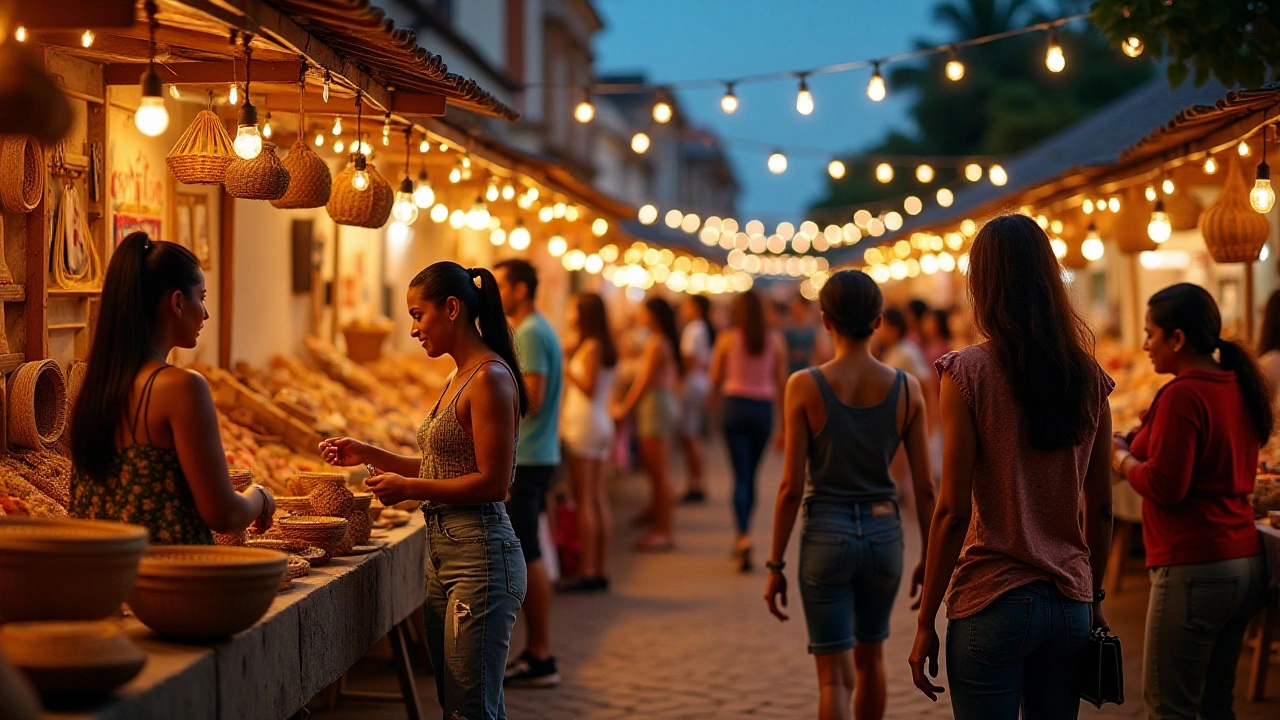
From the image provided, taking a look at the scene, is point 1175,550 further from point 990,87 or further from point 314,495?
point 990,87

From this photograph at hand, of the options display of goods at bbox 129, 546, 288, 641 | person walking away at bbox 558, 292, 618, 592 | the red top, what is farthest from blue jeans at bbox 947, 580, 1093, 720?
person walking away at bbox 558, 292, 618, 592

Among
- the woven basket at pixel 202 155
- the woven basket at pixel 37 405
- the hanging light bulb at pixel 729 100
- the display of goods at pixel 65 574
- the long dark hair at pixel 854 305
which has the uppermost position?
the hanging light bulb at pixel 729 100

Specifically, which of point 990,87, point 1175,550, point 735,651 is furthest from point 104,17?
point 990,87

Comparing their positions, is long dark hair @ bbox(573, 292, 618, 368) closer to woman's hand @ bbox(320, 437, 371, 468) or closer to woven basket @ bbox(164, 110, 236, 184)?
woven basket @ bbox(164, 110, 236, 184)

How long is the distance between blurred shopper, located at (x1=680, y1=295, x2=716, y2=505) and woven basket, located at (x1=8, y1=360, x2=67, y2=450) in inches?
370

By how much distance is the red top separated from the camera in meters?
4.70

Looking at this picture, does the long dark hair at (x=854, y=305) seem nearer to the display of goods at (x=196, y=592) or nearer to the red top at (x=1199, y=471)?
the red top at (x=1199, y=471)

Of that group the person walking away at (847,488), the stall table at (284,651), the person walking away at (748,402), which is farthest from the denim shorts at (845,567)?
the person walking away at (748,402)

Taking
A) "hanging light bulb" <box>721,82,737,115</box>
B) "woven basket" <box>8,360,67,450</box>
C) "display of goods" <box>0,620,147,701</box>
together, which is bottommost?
"display of goods" <box>0,620,147,701</box>

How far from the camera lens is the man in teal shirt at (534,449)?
7098 millimetres

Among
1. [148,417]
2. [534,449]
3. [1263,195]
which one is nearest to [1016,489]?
[148,417]

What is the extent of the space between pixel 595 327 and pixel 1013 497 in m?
6.07

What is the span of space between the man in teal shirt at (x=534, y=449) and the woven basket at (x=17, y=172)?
101 inches

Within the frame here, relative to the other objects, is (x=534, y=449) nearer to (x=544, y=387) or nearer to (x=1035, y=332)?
(x=544, y=387)
